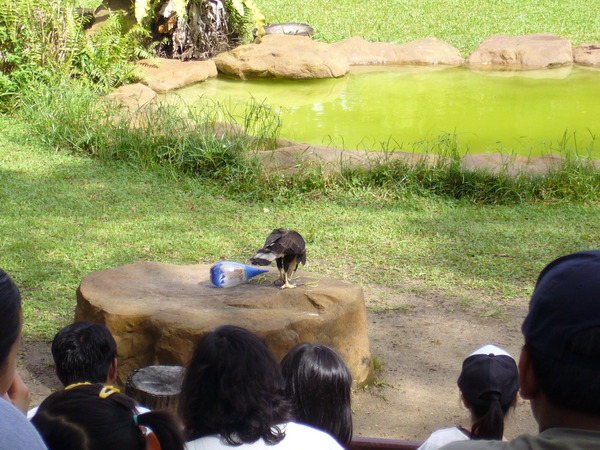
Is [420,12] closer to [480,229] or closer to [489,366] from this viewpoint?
[480,229]

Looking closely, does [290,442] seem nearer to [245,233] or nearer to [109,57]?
[245,233]

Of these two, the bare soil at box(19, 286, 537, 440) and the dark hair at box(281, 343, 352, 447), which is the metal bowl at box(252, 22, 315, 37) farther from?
the dark hair at box(281, 343, 352, 447)

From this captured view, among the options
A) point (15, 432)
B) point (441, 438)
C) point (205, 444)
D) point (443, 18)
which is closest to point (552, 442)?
point (15, 432)

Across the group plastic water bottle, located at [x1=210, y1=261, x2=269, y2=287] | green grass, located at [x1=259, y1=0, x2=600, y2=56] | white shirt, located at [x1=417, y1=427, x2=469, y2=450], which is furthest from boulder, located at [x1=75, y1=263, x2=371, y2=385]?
green grass, located at [x1=259, y1=0, x2=600, y2=56]

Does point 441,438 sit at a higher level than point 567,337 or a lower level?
lower

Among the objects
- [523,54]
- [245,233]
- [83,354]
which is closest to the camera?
[83,354]

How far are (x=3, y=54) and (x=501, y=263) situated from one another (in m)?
6.63

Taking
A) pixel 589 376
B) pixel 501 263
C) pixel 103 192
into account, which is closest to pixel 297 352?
pixel 589 376

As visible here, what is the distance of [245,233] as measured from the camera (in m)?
6.04

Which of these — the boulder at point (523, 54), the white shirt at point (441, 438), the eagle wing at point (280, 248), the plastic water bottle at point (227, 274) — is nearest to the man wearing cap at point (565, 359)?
the white shirt at point (441, 438)

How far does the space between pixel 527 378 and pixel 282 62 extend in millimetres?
11441

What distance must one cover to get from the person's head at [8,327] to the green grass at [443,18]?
12852 mm

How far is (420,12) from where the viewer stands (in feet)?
52.6

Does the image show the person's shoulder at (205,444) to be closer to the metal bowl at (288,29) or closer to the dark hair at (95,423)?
the dark hair at (95,423)
